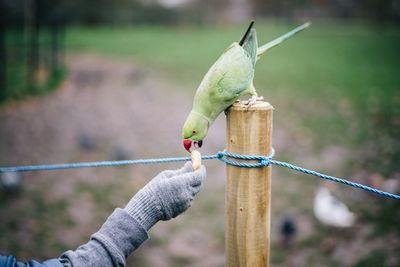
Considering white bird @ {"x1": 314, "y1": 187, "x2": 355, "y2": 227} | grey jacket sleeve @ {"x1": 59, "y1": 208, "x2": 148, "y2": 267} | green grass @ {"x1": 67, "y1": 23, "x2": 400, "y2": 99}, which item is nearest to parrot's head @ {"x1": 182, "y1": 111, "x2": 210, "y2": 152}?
grey jacket sleeve @ {"x1": 59, "y1": 208, "x2": 148, "y2": 267}

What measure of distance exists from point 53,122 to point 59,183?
120 inches

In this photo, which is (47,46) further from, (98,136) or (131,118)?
(98,136)

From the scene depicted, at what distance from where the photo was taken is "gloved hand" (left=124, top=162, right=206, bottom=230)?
1636 mm

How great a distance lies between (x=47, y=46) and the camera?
15.2m

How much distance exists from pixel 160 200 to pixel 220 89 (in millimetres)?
684

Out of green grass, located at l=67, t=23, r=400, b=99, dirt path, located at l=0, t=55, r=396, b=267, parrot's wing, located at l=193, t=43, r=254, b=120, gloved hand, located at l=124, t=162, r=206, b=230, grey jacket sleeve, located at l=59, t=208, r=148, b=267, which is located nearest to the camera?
grey jacket sleeve, located at l=59, t=208, r=148, b=267

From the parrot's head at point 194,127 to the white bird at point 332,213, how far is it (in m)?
3.18

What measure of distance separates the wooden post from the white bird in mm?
3073

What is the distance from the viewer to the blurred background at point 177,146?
177 inches

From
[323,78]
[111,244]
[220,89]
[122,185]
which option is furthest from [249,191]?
[323,78]

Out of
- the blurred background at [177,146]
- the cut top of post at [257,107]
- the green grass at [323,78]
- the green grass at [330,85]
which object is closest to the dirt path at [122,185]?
the blurred background at [177,146]

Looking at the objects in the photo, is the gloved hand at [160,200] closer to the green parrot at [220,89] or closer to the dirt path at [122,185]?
the green parrot at [220,89]

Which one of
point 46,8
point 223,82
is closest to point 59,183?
point 223,82

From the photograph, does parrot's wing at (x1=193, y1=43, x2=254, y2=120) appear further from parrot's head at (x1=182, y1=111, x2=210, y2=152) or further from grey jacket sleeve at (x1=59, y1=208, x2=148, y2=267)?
grey jacket sleeve at (x1=59, y1=208, x2=148, y2=267)
